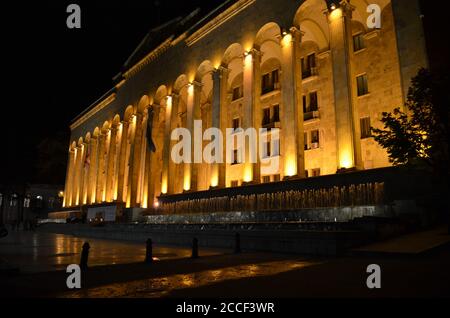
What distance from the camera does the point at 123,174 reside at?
4025 cm

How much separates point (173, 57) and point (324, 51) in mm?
15943

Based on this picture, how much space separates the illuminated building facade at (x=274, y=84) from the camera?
1958cm

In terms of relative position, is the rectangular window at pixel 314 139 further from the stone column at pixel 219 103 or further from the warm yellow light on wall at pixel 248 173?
the stone column at pixel 219 103

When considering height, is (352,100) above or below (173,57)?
below

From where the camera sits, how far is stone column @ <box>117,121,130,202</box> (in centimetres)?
3925

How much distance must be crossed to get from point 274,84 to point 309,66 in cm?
372

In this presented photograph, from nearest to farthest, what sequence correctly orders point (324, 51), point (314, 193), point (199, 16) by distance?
point (314, 193), point (324, 51), point (199, 16)

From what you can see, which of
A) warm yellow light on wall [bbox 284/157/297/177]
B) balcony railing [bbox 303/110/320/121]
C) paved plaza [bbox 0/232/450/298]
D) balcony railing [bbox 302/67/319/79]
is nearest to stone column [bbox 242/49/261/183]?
warm yellow light on wall [bbox 284/157/297/177]

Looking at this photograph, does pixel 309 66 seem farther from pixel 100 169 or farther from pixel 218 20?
pixel 100 169

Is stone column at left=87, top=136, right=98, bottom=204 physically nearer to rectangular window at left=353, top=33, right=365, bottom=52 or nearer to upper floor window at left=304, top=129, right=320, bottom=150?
upper floor window at left=304, top=129, right=320, bottom=150

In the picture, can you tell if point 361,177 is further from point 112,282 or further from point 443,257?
point 112,282

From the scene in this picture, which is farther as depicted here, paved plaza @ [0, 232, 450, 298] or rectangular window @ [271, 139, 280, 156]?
rectangular window @ [271, 139, 280, 156]

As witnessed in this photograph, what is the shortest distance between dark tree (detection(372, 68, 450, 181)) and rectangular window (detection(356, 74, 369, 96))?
10.9 meters
